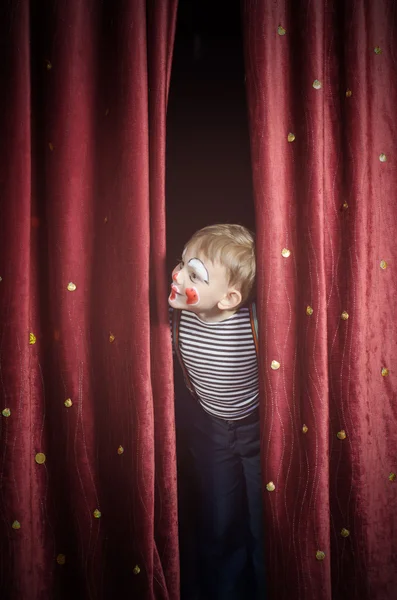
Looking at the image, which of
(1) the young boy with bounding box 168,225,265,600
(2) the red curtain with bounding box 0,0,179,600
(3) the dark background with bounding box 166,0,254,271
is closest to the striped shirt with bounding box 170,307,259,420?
(1) the young boy with bounding box 168,225,265,600

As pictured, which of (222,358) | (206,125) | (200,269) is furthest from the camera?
(206,125)

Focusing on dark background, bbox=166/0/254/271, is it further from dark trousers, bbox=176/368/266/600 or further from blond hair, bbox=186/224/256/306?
dark trousers, bbox=176/368/266/600

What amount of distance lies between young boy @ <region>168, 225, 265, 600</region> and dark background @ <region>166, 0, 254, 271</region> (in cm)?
27

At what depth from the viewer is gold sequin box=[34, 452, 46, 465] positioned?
1.12m

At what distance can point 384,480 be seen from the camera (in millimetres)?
1182

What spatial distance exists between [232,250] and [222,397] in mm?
374

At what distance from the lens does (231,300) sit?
1107 mm

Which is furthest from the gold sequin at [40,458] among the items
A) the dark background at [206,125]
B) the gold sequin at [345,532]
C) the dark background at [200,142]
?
the gold sequin at [345,532]

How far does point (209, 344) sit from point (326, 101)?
0.63 m

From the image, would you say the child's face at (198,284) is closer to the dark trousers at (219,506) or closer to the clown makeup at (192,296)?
the clown makeup at (192,296)

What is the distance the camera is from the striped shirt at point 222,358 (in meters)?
1.17

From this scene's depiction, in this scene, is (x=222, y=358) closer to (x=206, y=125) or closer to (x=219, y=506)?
(x=219, y=506)

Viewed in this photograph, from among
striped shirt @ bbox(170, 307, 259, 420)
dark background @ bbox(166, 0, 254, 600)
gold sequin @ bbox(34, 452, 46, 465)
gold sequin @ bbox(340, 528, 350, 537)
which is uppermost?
dark background @ bbox(166, 0, 254, 600)

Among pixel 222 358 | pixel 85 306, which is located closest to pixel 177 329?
pixel 222 358
